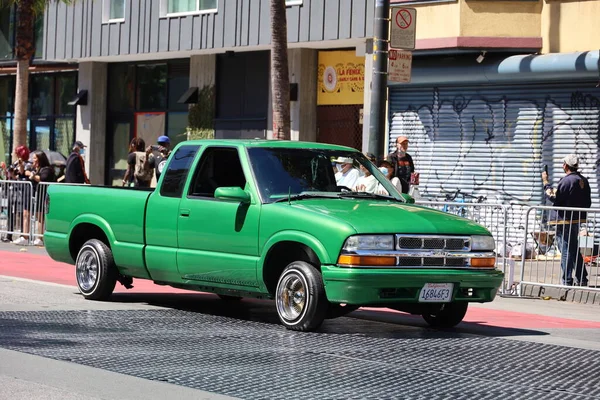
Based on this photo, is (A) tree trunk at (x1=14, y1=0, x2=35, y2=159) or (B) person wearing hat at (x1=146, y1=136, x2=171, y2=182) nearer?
(B) person wearing hat at (x1=146, y1=136, x2=171, y2=182)

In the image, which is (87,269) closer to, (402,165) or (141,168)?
(402,165)

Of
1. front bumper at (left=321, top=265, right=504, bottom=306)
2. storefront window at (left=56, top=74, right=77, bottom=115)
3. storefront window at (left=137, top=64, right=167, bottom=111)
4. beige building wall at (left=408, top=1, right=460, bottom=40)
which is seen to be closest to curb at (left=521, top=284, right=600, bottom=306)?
front bumper at (left=321, top=265, right=504, bottom=306)

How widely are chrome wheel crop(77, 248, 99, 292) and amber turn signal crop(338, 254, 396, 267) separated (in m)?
3.56

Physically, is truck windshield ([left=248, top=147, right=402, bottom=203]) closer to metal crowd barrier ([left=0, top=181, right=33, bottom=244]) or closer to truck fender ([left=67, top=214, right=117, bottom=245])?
truck fender ([left=67, top=214, right=117, bottom=245])

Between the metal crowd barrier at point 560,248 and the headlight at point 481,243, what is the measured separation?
4162 millimetres

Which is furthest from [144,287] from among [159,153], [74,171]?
[74,171]

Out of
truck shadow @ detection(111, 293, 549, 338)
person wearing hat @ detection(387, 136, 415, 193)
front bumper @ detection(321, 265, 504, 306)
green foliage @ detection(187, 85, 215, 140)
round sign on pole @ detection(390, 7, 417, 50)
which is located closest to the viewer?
front bumper @ detection(321, 265, 504, 306)

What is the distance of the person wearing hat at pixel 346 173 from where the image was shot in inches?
499

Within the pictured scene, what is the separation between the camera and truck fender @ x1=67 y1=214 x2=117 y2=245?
1325 centimetres

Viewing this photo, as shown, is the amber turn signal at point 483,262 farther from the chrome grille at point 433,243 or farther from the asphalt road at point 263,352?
the asphalt road at point 263,352

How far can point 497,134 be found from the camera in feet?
76.0

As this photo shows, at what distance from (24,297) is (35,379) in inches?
215

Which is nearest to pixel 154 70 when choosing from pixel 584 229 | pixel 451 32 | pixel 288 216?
pixel 451 32

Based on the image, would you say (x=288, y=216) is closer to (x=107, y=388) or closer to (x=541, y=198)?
(x=107, y=388)
